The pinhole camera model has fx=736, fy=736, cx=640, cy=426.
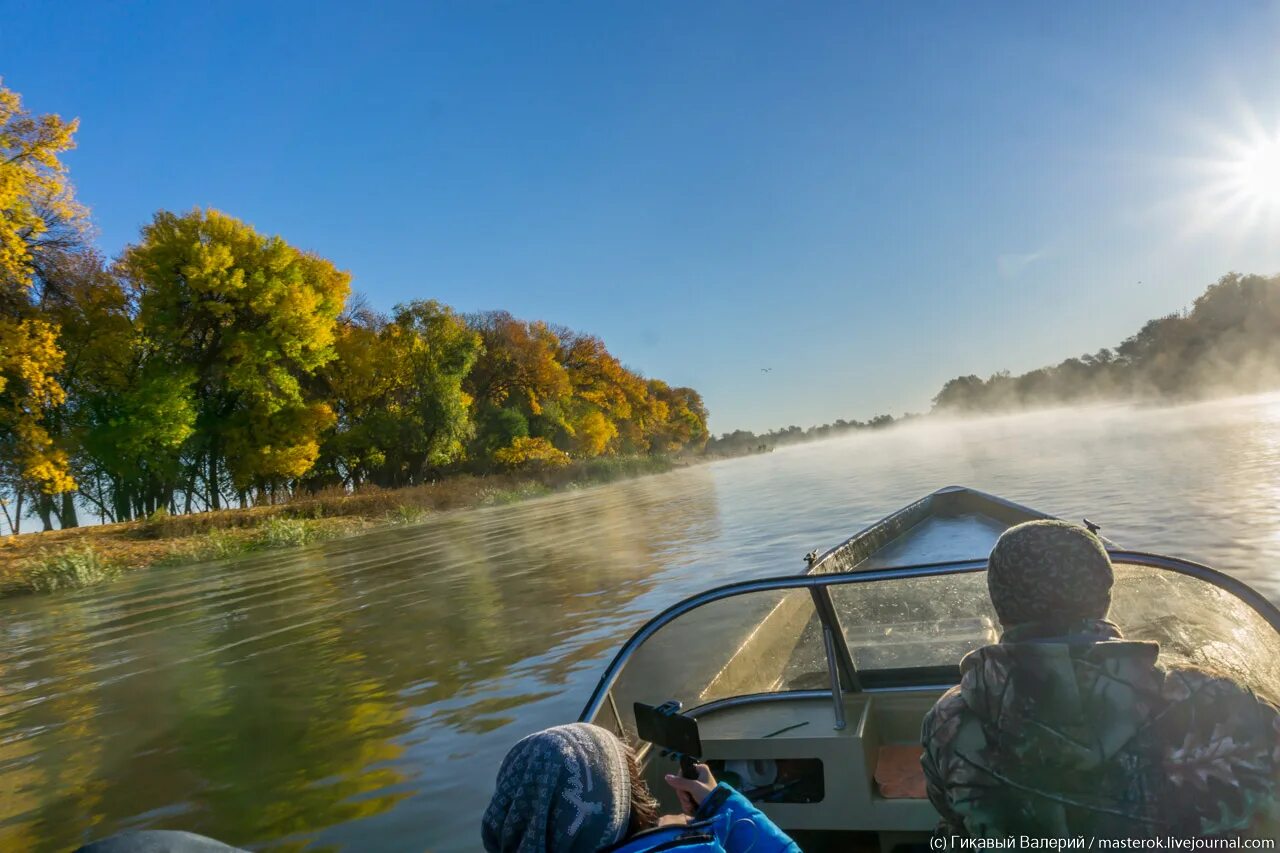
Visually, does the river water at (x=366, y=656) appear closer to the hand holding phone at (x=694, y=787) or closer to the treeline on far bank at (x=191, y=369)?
the hand holding phone at (x=694, y=787)

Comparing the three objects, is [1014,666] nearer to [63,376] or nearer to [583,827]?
[583,827]

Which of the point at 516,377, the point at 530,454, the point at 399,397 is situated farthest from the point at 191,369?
the point at 516,377

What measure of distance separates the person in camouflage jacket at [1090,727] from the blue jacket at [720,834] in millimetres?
529

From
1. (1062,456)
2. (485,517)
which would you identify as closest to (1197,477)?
(1062,456)

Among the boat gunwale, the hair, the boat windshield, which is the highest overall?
the hair

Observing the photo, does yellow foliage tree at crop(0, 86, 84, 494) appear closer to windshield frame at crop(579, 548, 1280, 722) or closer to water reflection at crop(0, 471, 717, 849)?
water reflection at crop(0, 471, 717, 849)

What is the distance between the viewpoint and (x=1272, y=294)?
7531 centimetres

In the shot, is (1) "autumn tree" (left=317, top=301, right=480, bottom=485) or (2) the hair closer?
(2) the hair

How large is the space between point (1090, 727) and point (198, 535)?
25274 millimetres

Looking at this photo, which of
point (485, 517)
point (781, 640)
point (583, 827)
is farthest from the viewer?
point (485, 517)

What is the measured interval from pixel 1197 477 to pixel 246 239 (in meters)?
32.7

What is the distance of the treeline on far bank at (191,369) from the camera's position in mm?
20578

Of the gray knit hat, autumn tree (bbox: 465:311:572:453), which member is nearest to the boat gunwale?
the gray knit hat

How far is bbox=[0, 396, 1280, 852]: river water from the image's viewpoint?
15.6ft
